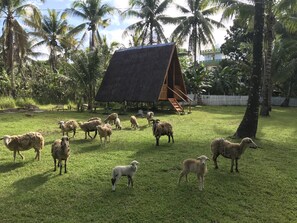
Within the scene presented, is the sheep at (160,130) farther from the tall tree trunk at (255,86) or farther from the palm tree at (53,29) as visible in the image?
the palm tree at (53,29)

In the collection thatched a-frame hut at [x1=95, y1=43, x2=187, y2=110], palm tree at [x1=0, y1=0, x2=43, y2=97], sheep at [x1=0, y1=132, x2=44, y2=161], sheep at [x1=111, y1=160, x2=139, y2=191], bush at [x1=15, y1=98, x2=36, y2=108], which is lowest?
sheep at [x1=111, y1=160, x2=139, y2=191]

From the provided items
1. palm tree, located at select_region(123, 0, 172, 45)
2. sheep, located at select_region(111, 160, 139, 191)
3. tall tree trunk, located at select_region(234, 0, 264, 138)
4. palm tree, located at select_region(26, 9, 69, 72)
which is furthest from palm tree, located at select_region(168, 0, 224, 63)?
sheep, located at select_region(111, 160, 139, 191)

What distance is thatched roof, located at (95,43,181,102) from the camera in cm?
2475

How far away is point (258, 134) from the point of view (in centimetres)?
1438

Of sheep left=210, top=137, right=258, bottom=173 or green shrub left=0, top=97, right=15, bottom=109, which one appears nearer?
sheep left=210, top=137, right=258, bottom=173

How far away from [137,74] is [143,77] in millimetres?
900

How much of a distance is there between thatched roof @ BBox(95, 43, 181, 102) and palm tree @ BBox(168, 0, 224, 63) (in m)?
9.55

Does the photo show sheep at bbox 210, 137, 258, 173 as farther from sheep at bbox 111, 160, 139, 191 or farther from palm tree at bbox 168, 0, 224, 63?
palm tree at bbox 168, 0, 224, 63

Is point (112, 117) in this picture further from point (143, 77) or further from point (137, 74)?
point (137, 74)

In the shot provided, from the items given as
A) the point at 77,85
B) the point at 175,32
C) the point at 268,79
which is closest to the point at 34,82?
the point at 77,85

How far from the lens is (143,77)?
25.8 m

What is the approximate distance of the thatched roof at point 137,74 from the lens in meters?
24.8

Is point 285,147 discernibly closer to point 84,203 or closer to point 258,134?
point 258,134

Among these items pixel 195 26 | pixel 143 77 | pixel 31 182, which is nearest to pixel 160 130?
pixel 31 182
